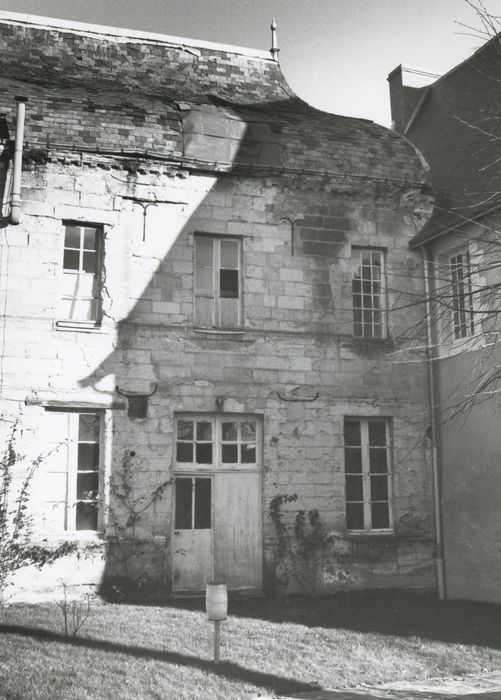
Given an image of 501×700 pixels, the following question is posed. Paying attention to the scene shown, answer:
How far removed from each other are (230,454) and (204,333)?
82.8 inches

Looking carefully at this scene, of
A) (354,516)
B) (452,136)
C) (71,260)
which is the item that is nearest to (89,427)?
(71,260)

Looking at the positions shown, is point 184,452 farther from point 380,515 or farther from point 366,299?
point 366,299

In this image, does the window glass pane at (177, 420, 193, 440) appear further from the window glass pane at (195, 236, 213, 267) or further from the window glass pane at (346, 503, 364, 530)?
the window glass pane at (346, 503, 364, 530)

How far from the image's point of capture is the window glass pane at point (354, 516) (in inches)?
527

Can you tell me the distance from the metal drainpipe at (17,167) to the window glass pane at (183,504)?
500 centimetres

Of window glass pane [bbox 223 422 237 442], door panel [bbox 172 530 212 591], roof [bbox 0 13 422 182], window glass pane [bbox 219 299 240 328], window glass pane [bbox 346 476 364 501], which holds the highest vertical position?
roof [bbox 0 13 422 182]

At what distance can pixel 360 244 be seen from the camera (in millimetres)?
14227

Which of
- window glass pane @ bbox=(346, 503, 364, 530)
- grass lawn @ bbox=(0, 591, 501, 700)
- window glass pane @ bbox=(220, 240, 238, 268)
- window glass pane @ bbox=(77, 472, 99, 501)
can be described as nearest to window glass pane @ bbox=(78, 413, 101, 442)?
window glass pane @ bbox=(77, 472, 99, 501)

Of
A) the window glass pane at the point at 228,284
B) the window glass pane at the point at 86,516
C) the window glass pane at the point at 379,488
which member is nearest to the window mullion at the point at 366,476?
the window glass pane at the point at 379,488

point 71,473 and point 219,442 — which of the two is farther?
point 219,442

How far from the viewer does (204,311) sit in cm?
1336

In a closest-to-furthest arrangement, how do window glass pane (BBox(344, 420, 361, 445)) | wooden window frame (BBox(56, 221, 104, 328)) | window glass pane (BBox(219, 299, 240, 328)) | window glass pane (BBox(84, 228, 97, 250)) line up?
wooden window frame (BBox(56, 221, 104, 328)) → window glass pane (BBox(84, 228, 97, 250)) → window glass pane (BBox(219, 299, 240, 328)) → window glass pane (BBox(344, 420, 361, 445))

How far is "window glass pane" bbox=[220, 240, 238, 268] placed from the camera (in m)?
13.6

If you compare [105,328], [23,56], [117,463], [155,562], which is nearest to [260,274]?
[105,328]
